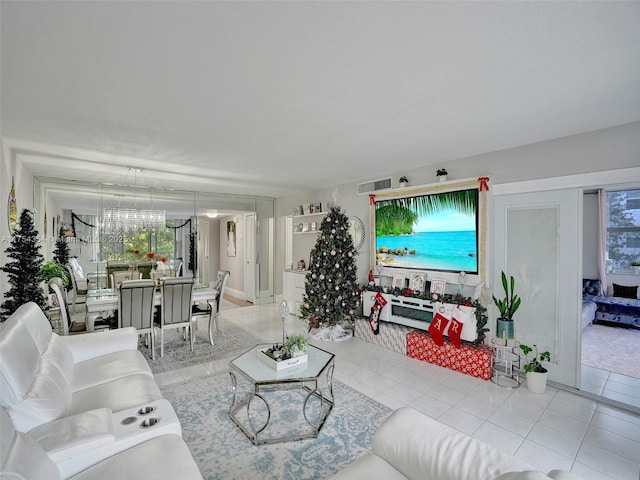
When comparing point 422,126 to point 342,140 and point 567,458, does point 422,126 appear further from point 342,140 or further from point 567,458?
point 567,458

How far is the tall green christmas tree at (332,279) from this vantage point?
4.71 m

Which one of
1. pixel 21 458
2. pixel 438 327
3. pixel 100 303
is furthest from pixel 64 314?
pixel 438 327

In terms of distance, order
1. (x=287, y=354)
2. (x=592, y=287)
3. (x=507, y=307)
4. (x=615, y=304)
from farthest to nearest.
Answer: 1. (x=592, y=287)
2. (x=615, y=304)
3. (x=507, y=307)
4. (x=287, y=354)

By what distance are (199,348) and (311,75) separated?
390 cm

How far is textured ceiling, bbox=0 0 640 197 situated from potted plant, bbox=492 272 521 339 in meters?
1.61

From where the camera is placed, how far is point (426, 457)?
1374 mm

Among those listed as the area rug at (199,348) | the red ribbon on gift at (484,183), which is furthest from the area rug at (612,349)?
the area rug at (199,348)

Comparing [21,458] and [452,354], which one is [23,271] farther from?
[452,354]

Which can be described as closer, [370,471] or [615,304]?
[370,471]

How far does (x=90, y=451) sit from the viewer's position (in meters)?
1.49

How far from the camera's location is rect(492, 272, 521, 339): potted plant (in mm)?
3441

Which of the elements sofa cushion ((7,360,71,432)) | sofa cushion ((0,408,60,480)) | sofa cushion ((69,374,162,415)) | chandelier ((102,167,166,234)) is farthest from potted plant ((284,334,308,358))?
chandelier ((102,167,166,234))

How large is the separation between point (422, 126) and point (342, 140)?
82cm

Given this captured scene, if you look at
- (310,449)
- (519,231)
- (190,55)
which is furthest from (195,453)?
(519,231)
